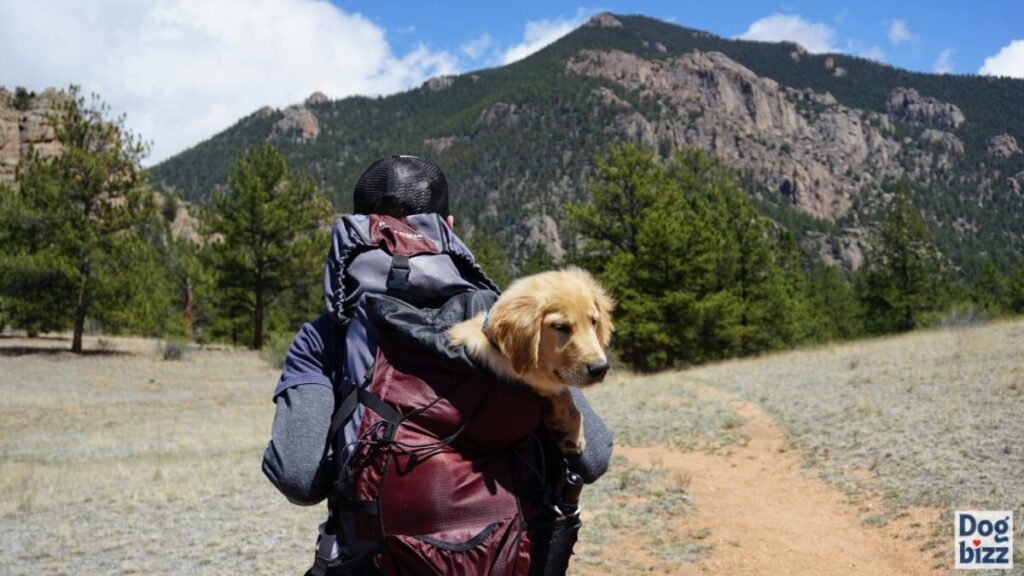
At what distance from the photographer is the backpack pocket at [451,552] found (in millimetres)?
1604

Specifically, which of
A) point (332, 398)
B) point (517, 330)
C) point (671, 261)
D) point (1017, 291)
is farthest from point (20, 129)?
point (1017, 291)

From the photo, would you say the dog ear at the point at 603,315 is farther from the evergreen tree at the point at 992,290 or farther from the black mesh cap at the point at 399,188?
the evergreen tree at the point at 992,290

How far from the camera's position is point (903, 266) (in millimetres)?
38344

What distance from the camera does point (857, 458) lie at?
951cm

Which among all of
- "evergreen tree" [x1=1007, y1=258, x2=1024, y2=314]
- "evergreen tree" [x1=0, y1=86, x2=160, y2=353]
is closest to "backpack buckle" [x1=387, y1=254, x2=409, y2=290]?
"evergreen tree" [x1=0, y1=86, x2=160, y2=353]

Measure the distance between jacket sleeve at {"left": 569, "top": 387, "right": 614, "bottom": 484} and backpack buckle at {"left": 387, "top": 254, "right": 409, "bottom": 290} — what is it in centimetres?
52

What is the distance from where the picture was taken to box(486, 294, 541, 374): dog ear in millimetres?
1681

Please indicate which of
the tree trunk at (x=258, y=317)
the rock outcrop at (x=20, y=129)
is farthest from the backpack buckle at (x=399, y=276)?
the rock outcrop at (x=20, y=129)

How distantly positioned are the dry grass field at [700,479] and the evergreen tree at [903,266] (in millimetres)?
21554

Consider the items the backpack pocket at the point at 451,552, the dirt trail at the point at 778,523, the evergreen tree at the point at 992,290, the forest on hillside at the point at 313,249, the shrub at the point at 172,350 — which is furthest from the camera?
the evergreen tree at the point at 992,290

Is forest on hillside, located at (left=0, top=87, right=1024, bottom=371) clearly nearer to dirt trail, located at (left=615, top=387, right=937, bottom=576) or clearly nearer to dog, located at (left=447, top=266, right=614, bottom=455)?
dirt trail, located at (left=615, top=387, right=937, bottom=576)

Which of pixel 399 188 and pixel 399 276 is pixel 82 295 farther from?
pixel 399 276

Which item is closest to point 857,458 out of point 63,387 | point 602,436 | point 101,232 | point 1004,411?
point 1004,411

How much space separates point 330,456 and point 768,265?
32.0m
